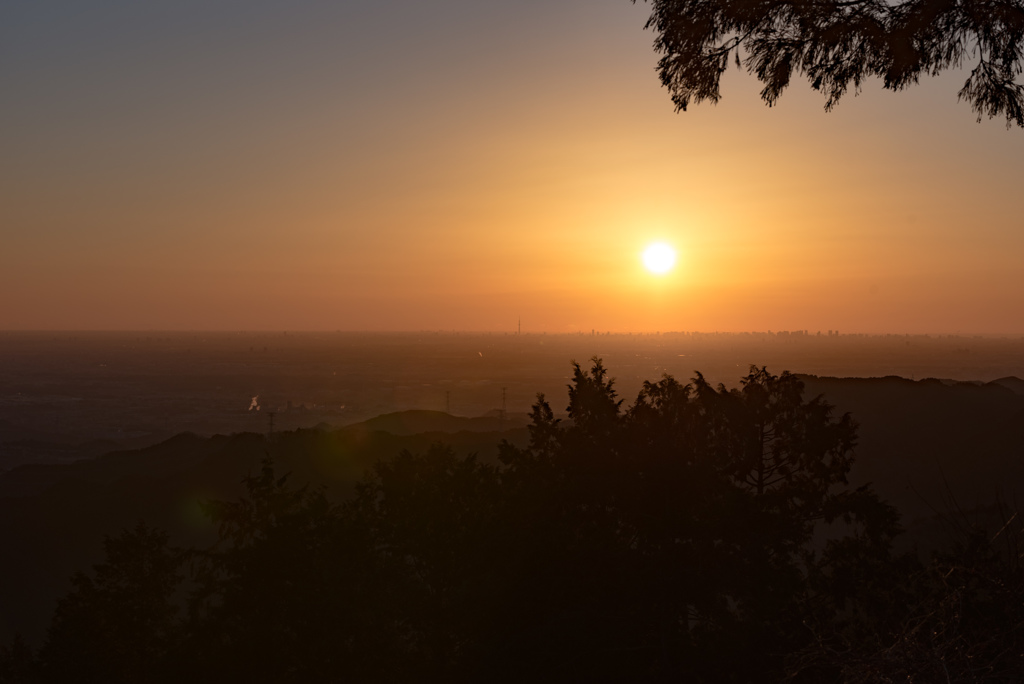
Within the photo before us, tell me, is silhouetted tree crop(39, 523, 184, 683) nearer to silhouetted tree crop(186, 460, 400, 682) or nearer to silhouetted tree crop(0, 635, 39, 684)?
silhouetted tree crop(0, 635, 39, 684)

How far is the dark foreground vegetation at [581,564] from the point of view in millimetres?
10945

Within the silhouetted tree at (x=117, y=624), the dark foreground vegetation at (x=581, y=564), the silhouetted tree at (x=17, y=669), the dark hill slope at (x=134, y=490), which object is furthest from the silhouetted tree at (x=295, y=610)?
the dark hill slope at (x=134, y=490)

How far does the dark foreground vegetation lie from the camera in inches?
431

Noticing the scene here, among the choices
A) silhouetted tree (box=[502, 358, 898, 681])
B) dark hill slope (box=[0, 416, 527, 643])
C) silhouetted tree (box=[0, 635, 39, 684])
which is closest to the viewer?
silhouetted tree (box=[502, 358, 898, 681])

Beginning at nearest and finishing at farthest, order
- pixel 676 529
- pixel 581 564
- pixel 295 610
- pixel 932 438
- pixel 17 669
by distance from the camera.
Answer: pixel 581 564 < pixel 676 529 < pixel 295 610 < pixel 17 669 < pixel 932 438

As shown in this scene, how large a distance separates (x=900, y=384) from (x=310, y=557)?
55.9 metres

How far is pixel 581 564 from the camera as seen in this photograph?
11.1 m

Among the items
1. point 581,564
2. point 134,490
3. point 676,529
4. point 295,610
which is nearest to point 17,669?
point 295,610

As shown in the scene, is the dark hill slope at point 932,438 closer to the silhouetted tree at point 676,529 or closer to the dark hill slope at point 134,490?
the silhouetted tree at point 676,529

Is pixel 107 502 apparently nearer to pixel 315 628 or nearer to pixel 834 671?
pixel 315 628

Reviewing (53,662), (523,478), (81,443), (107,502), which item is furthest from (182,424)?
(523,478)

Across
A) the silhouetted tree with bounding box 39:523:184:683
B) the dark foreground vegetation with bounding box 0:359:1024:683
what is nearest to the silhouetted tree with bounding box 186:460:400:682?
the dark foreground vegetation with bounding box 0:359:1024:683

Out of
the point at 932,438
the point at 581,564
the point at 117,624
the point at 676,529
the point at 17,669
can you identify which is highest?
the point at 676,529

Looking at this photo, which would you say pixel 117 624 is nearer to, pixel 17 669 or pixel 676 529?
pixel 17 669
